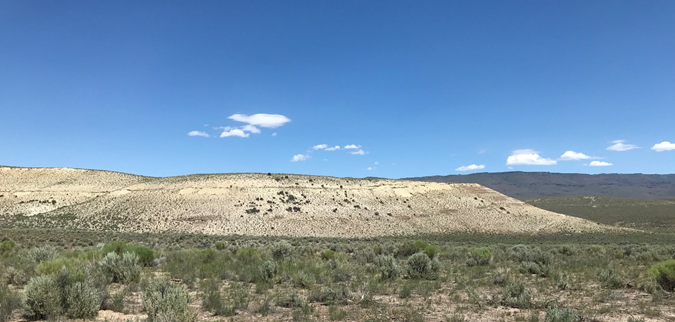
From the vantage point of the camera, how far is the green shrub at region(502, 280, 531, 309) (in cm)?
923

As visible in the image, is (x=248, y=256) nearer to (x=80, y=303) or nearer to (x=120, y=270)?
(x=120, y=270)

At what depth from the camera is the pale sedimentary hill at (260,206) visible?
55.1m

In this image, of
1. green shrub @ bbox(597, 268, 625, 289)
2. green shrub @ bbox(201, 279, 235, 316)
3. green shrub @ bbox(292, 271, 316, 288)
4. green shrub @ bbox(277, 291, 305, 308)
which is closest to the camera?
green shrub @ bbox(201, 279, 235, 316)

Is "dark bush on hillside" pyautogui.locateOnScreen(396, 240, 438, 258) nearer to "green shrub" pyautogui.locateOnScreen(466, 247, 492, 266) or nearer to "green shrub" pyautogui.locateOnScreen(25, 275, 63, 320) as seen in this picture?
"green shrub" pyautogui.locateOnScreen(466, 247, 492, 266)

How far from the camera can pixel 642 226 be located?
221 feet

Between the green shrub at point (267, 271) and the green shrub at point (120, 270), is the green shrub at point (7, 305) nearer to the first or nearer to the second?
the green shrub at point (120, 270)

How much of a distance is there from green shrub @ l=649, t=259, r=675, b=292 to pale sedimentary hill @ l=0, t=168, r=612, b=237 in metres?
44.1

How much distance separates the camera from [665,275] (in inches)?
447

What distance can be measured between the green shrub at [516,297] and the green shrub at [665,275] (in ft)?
15.6

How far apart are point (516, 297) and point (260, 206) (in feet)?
180

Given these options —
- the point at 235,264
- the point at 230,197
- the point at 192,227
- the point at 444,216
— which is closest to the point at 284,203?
the point at 230,197

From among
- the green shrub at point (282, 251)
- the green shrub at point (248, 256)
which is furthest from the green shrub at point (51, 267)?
the green shrub at point (282, 251)

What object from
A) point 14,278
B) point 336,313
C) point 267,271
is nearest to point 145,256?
point 14,278

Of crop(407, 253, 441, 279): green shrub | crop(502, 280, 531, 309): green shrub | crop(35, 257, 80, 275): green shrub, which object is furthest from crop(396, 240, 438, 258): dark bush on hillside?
crop(35, 257, 80, 275): green shrub
